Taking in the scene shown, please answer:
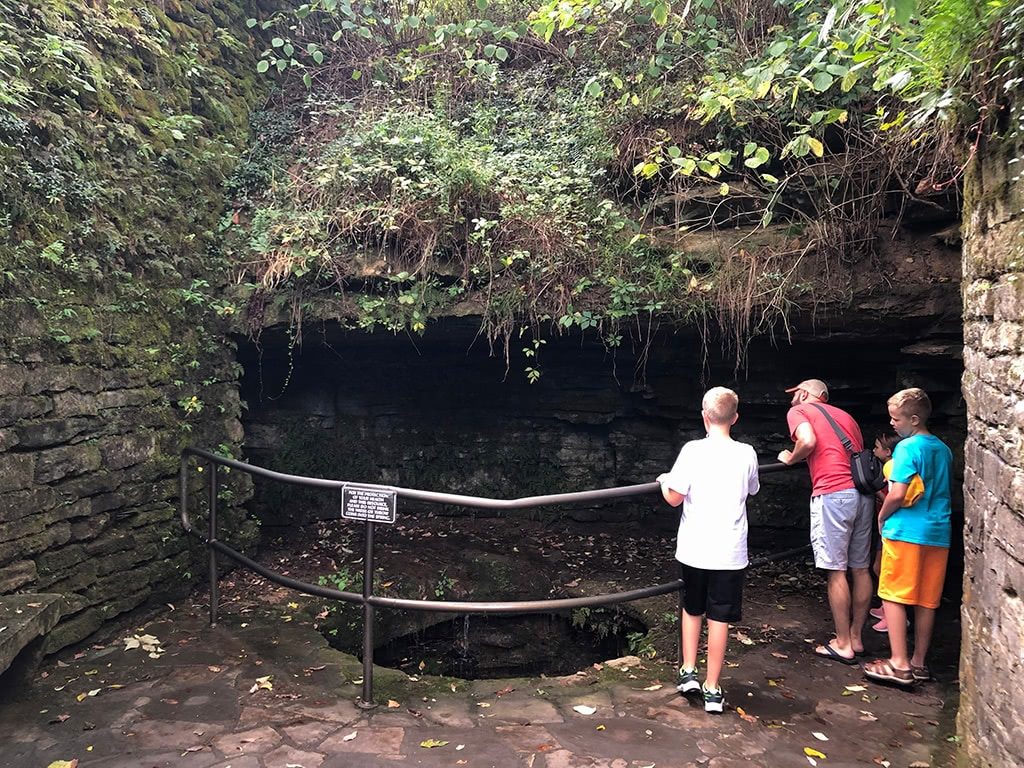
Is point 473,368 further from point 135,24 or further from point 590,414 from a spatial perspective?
point 135,24

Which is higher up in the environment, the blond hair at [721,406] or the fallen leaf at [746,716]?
the blond hair at [721,406]

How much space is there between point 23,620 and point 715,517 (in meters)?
3.21

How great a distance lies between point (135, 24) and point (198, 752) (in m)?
4.72

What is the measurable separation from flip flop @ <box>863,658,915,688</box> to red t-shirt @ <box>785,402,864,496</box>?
924mm

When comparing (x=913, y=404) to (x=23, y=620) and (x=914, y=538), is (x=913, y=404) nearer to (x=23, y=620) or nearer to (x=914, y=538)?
(x=914, y=538)

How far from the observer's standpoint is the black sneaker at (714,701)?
9.77 feet

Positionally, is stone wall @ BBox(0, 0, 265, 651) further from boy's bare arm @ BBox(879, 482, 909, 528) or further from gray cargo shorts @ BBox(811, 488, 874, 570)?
boy's bare arm @ BBox(879, 482, 909, 528)

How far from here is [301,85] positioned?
665 cm

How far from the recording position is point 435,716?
3.00 metres

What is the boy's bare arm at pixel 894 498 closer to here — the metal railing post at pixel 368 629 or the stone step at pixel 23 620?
the metal railing post at pixel 368 629

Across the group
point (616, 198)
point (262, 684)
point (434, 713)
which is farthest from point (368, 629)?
point (616, 198)

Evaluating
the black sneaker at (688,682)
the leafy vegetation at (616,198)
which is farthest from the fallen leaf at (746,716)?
the leafy vegetation at (616,198)

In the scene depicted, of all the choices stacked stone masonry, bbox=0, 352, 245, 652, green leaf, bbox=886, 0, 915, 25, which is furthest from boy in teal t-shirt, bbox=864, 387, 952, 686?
stacked stone masonry, bbox=0, 352, 245, 652

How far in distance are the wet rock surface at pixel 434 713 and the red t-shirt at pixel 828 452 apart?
1021mm
